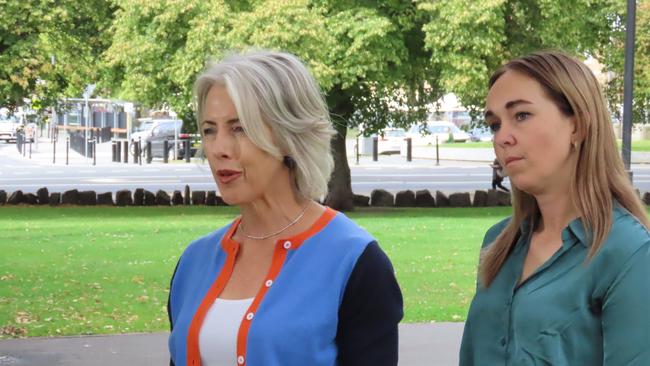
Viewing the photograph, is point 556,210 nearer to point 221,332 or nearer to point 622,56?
point 221,332

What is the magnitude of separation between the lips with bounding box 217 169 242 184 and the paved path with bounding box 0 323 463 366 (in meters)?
6.19

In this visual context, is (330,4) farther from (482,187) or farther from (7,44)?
(482,187)

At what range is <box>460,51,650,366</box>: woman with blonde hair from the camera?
2676 millimetres

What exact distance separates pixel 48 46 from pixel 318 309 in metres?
23.4

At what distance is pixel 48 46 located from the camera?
25.5m

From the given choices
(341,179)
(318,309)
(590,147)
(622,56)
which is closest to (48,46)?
(341,179)

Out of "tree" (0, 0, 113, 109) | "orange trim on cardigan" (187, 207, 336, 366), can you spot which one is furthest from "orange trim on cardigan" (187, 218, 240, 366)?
"tree" (0, 0, 113, 109)

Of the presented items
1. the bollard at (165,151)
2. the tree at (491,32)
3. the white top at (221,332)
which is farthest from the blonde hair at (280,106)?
the bollard at (165,151)

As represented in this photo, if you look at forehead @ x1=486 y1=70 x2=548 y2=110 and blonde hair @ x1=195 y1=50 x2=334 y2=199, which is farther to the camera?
blonde hair @ x1=195 y1=50 x2=334 y2=199

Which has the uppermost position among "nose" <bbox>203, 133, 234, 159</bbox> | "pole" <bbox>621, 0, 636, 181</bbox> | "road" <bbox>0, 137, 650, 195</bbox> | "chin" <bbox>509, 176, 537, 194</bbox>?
"pole" <bbox>621, 0, 636, 181</bbox>

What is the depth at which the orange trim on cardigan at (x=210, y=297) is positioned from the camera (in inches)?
117

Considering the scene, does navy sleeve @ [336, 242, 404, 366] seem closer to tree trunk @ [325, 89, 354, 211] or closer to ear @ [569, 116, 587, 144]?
ear @ [569, 116, 587, 144]

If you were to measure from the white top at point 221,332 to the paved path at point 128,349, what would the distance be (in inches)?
244

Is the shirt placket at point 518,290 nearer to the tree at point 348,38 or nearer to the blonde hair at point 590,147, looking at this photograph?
the blonde hair at point 590,147
